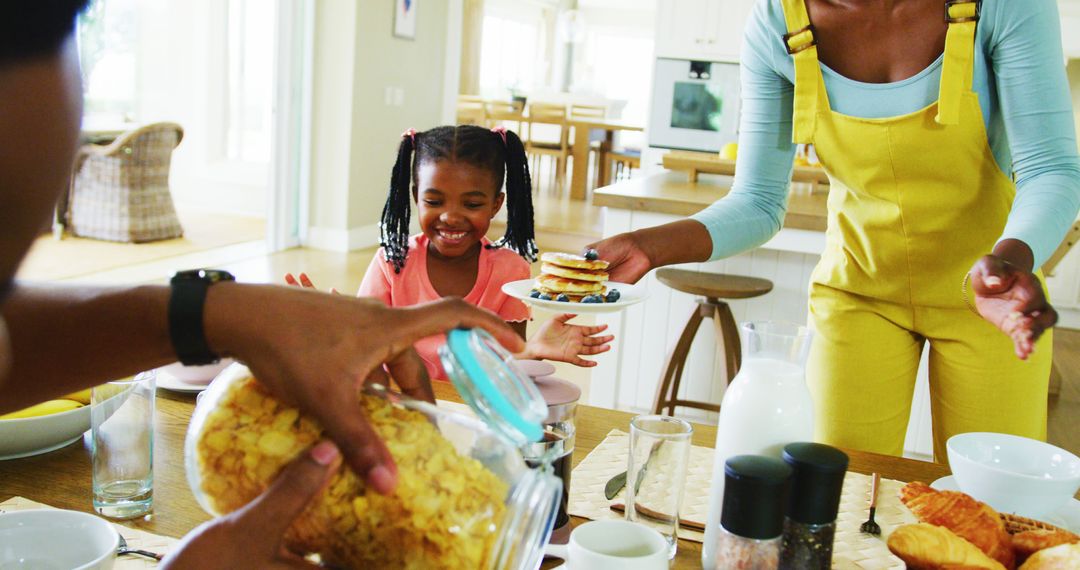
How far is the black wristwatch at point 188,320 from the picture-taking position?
604 mm

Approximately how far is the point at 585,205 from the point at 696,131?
279 centimetres

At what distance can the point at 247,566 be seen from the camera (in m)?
0.58

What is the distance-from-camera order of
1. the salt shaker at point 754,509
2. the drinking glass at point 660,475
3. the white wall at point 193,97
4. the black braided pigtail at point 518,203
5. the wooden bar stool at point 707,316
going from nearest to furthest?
the salt shaker at point 754,509, the drinking glass at point 660,475, the black braided pigtail at point 518,203, the wooden bar stool at point 707,316, the white wall at point 193,97

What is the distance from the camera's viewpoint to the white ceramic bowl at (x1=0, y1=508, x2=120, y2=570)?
2.65ft

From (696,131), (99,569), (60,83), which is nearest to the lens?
(60,83)

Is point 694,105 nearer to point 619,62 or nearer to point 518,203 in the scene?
point 518,203

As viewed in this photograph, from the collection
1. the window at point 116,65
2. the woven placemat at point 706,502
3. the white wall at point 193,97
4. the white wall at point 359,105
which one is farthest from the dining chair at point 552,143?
the woven placemat at point 706,502

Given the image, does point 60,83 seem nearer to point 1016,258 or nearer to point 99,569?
point 99,569

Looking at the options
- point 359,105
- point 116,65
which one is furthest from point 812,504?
point 116,65

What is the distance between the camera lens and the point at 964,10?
4.60 ft

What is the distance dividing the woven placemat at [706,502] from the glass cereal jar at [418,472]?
1.42ft

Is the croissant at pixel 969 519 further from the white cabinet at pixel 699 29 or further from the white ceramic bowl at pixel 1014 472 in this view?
the white cabinet at pixel 699 29

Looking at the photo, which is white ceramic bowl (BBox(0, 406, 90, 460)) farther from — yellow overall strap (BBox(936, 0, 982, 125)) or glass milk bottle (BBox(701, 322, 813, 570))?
yellow overall strap (BBox(936, 0, 982, 125))

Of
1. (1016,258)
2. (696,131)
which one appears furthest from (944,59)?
(696,131)
